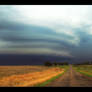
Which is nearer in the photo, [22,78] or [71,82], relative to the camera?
[71,82]

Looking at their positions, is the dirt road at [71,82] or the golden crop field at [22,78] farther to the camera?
the golden crop field at [22,78]

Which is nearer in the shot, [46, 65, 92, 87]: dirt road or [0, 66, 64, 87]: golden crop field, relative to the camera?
[46, 65, 92, 87]: dirt road

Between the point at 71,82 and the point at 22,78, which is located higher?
the point at 22,78

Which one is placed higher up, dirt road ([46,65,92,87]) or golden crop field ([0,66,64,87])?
golden crop field ([0,66,64,87])

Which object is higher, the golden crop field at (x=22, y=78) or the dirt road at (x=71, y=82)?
the golden crop field at (x=22, y=78)
